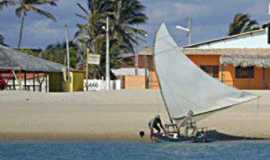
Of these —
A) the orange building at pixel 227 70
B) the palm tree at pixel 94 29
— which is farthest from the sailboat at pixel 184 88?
the palm tree at pixel 94 29

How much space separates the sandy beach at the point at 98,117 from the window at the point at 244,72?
42.6 feet

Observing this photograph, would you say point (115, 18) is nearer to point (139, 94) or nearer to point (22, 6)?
point (22, 6)

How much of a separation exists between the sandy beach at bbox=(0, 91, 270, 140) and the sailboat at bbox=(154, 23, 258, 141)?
109cm

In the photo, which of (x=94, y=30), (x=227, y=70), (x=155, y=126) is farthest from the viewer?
(x=94, y=30)

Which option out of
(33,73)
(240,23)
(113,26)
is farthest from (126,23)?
(240,23)

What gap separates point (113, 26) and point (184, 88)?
3440 cm

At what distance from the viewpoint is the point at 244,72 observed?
4878 cm

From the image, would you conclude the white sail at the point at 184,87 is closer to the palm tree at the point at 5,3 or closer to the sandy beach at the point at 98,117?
the sandy beach at the point at 98,117

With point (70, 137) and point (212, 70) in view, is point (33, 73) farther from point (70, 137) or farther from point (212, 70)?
point (70, 137)

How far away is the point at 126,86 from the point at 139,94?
43.0 ft

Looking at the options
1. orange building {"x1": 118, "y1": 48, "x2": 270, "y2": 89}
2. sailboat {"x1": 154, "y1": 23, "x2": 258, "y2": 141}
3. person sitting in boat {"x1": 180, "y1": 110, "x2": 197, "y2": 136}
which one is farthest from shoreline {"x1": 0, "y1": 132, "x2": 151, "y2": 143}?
orange building {"x1": 118, "y1": 48, "x2": 270, "y2": 89}

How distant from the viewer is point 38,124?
97.5 feet

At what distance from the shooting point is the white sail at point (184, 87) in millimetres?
28391

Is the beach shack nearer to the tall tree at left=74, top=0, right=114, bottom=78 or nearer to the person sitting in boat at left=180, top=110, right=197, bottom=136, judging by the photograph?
the tall tree at left=74, top=0, right=114, bottom=78
